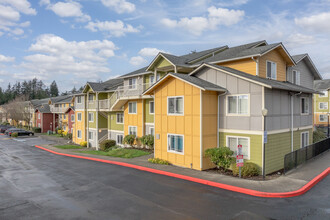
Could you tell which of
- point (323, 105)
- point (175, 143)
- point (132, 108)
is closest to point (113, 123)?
point (132, 108)

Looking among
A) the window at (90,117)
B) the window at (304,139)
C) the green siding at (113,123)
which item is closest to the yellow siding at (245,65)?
the window at (304,139)

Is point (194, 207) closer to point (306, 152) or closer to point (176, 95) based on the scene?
point (176, 95)

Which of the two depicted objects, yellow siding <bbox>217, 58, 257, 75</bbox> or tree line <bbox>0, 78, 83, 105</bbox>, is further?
tree line <bbox>0, 78, 83, 105</bbox>

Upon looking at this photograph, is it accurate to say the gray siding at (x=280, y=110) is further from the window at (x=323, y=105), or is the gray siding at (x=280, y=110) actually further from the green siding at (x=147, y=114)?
the window at (x=323, y=105)

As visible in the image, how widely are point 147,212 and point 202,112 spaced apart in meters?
8.27

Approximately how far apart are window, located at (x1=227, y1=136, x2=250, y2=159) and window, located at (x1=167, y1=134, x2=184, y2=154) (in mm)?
3335

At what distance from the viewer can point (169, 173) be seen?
15445 mm

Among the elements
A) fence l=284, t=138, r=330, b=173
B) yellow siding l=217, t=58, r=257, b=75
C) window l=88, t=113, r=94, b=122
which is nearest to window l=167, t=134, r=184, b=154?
fence l=284, t=138, r=330, b=173

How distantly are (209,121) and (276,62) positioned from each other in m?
8.07

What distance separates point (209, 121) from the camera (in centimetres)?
1655

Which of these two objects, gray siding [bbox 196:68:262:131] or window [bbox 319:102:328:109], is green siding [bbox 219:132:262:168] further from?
window [bbox 319:102:328:109]

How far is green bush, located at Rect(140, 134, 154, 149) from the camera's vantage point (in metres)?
25.7

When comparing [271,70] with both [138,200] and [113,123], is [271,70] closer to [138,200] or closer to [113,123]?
[138,200]

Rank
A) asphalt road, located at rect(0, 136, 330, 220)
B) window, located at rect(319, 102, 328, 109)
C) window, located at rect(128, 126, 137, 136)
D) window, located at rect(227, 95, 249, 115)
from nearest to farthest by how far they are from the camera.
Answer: asphalt road, located at rect(0, 136, 330, 220) → window, located at rect(227, 95, 249, 115) → window, located at rect(128, 126, 137, 136) → window, located at rect(319, 102, 328, 109)
